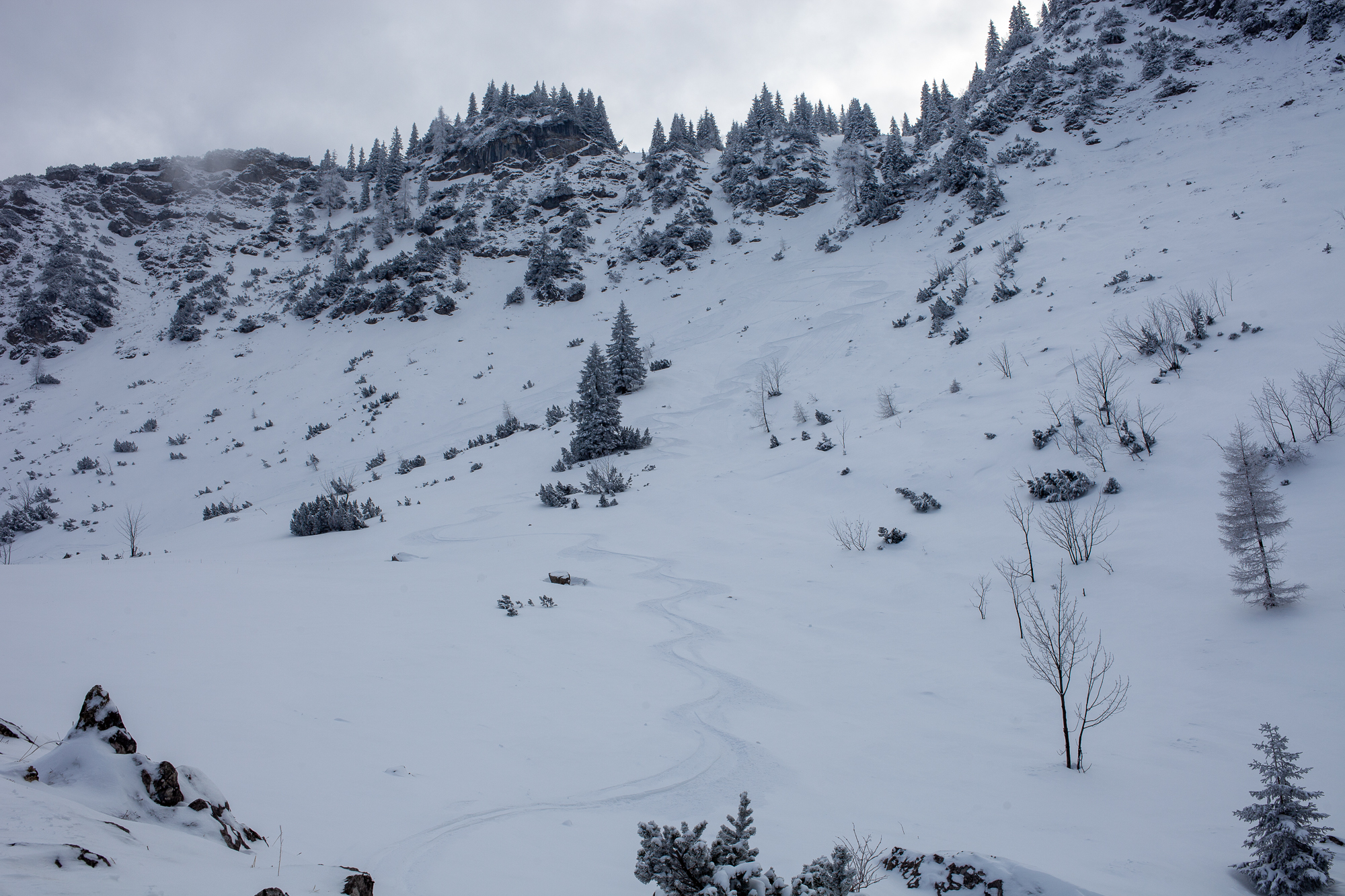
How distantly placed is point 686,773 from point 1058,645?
3.79 m

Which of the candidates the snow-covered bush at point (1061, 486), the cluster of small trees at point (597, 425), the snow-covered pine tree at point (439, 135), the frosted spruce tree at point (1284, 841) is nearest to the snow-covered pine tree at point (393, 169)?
the snow-covered pine tree at point (439, 135)

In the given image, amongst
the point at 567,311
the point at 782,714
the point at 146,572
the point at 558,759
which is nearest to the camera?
the point at 558,759

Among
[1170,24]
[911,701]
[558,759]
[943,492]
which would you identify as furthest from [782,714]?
[1170,24]

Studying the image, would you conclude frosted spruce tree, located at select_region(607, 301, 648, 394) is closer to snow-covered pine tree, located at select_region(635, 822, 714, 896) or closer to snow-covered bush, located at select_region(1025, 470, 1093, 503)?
snow-covered bush, located at select_region(1025, 470, 1093, 503)

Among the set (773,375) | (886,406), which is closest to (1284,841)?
(886,406)

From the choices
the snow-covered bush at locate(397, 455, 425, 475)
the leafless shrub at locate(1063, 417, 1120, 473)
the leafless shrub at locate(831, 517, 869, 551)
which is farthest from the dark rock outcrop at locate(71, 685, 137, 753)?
the snow-covered bush at locate(397, 455, 425, 475)

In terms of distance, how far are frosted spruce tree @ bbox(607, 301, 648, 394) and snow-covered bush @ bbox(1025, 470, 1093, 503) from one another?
55.4 feet

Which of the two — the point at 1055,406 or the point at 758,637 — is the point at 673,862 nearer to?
the point at 758,637

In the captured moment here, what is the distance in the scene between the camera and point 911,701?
6.11 metres

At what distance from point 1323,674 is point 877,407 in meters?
12.9

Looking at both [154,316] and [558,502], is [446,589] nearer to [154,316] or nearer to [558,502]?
[558,502]

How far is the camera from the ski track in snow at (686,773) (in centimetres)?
276

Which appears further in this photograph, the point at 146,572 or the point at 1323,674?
the point at 146,572

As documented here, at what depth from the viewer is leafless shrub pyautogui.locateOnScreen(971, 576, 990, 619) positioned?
8.29 meters
